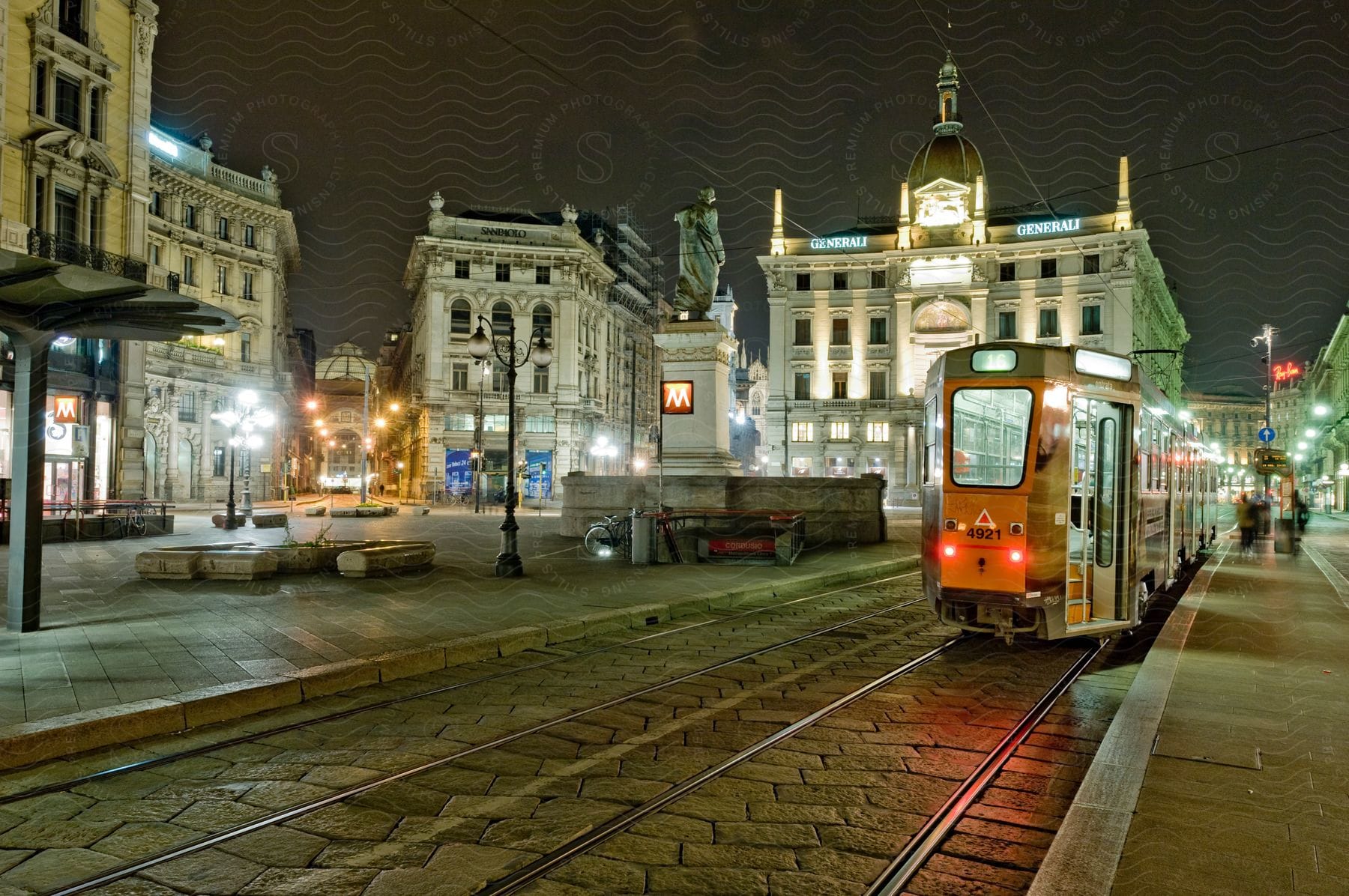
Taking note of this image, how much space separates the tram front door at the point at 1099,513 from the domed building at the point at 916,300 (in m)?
50.2

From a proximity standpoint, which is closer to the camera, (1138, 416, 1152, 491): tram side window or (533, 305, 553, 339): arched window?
(1138, 416, 1152, 491): tram side window

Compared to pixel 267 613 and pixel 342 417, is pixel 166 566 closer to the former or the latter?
pixel 267 613

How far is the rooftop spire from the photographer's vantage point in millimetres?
67438

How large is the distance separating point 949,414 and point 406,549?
9.16m

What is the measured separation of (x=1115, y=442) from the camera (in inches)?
351

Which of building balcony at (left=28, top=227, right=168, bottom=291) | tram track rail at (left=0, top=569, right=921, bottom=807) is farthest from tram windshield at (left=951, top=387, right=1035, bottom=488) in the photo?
building balcony at (left=28, top=227, right=168, bottom=291)


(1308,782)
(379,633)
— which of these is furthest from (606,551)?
(1308,782)

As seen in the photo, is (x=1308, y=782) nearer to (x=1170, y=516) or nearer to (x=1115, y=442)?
(x=1115, y=442)

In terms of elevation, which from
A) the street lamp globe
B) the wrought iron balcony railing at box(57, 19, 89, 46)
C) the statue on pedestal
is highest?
the wrought iron balcony railing at box(57, 19, 89, 46)

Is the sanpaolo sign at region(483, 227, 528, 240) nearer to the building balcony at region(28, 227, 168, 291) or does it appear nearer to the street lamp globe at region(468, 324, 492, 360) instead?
the building balcony at region(28, 227, 168, 291)

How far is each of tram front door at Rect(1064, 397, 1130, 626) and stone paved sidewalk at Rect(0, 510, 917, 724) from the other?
5.09 meters

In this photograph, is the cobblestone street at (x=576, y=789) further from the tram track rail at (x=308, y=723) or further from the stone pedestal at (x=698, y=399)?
the stone pedestal at (x=698, y=399)

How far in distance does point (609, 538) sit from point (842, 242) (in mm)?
51778

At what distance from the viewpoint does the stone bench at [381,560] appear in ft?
43.6
